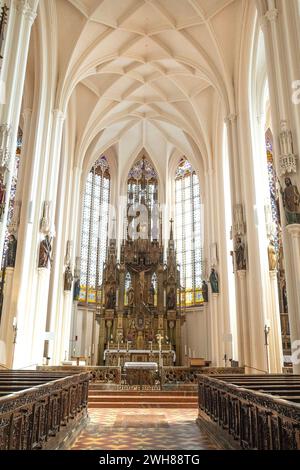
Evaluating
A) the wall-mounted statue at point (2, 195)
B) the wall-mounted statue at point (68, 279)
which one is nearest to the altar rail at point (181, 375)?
the wall-mounted statue at point (2, 195)

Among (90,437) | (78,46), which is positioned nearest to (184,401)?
(90,437)

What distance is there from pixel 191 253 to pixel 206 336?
18.4 ft

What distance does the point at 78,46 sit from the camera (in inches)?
683

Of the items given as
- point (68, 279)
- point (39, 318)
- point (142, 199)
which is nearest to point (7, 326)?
point (39, 318)

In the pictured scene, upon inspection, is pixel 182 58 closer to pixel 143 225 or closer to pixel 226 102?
pixel 226 102

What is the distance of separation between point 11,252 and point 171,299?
1170cm

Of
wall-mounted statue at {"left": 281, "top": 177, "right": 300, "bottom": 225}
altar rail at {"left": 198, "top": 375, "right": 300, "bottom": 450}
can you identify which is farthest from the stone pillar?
wall-mounted statue at {"left": 281, "top": 177, "right": 300, "bottom": 225}

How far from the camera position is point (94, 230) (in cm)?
2650

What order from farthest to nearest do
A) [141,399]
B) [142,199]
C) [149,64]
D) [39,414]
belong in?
[142,199] → [149,64] → [141,399] → [39,414]

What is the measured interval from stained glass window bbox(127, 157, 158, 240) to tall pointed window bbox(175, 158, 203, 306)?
5.17 ft

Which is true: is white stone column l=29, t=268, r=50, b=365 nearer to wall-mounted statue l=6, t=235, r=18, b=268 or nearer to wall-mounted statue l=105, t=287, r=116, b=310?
wall-mounted statue l=6, t=235, r=18, b=268

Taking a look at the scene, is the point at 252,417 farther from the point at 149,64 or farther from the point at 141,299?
the point at 149,64

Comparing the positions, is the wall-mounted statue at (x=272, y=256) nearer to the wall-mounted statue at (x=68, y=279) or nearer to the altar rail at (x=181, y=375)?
the altar rail at (x=181, y=375)
